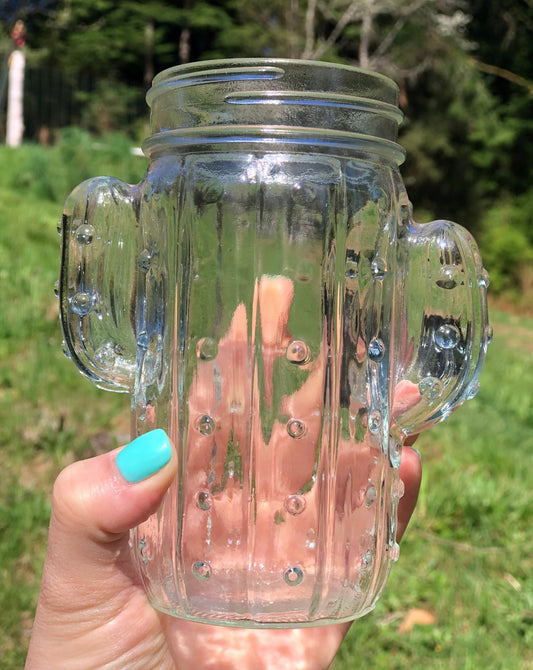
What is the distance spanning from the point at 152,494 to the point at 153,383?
0.15 m

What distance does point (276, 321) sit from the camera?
0.90 m

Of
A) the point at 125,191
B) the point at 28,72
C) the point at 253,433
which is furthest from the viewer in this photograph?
the point at 28,72

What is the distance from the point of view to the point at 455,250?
0.95m

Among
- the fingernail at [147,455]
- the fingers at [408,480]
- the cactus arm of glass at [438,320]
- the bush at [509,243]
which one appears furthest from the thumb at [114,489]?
the bush at [509,243]

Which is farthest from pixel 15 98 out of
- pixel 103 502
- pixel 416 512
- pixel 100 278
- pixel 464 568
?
pixel 103 502

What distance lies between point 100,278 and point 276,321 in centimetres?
27

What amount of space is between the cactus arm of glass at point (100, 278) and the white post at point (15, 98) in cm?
1241

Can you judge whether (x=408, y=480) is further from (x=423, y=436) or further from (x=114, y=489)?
(x=423, y=436)

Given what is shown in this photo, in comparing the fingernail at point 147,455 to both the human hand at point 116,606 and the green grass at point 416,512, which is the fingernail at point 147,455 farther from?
the green grass at point 416,512

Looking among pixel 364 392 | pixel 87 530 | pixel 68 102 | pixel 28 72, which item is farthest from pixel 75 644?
pixel 68 102

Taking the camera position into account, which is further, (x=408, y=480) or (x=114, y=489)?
(x=408, y=480)

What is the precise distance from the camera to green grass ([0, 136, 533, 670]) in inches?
86.1

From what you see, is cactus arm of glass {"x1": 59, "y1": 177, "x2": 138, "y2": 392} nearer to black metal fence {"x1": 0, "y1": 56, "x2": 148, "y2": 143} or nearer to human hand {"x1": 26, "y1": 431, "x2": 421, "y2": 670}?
human hand {"x1": 26, "y1": 431, "x2": 421, "y2": 670}

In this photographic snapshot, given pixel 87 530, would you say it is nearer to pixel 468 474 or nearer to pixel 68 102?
pixel 468 474
